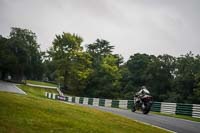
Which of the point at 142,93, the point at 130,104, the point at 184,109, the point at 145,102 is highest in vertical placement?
the point at 142,93

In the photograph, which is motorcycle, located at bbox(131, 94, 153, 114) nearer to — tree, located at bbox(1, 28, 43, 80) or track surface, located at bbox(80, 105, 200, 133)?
track surface, located at bbox(80, 105, 200, 133)

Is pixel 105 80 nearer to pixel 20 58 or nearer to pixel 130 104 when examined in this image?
pixel 20 58

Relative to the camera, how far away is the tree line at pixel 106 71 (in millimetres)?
70062

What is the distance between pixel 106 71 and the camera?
83.4 meters

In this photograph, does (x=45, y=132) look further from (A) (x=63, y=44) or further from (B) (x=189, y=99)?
(A) (x=63, y=44)

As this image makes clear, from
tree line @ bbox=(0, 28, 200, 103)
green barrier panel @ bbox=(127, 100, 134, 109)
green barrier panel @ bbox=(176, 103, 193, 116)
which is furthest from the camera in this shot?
tree line @ bbox=(0, 28, 200, 103)

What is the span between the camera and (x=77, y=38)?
83.1 metres

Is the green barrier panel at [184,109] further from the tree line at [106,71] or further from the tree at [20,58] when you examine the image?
the tree at [20,58]

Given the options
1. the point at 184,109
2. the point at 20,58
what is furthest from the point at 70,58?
the point at 184,109

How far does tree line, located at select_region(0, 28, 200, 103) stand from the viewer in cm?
7006

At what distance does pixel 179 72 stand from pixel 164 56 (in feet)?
19.5

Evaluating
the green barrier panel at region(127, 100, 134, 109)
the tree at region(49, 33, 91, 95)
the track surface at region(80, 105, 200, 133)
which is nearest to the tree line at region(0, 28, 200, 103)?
the tree at region(49, 33, 91, 95)

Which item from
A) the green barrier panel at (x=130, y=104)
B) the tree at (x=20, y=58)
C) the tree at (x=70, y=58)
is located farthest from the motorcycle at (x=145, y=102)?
the tree at (x=20, y=58)

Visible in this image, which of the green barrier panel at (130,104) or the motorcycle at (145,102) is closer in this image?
the motorcycle at (145,102)
